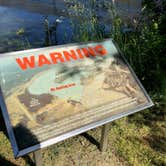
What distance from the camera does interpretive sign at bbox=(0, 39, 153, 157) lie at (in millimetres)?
1619

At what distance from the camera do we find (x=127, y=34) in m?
3.41

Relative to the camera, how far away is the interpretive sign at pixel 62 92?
1.62 meters

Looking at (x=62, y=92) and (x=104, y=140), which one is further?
(x=104, y=140)

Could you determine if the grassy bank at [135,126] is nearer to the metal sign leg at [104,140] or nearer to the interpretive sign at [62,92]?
the metal sign leg at [104,140]

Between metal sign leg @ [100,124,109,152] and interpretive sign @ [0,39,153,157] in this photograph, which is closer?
interpretive sign @ [0,39,153,157]

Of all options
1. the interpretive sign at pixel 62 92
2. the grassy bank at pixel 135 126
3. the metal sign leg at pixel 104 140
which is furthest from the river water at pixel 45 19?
the metal sign leg at pixel 104 140

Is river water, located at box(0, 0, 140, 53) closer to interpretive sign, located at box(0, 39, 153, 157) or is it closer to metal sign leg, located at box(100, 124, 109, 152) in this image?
interpretive sign, located at box(0, 39, 153, 157)

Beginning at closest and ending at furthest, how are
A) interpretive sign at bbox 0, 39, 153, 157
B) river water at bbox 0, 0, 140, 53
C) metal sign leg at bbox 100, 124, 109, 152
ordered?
interpretive sign at bbox 0, 39, 153, 157, metal sign leg at bbox 100, 124, 109, 152, river water at bbox 0, 0, 140, 53

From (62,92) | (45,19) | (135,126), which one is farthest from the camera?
(45,19)

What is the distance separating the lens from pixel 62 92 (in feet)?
6.08

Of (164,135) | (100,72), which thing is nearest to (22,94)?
(100,72)

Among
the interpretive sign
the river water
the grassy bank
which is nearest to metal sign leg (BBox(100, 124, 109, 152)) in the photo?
the grassy bank

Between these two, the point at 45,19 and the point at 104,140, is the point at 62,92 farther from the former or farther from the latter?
the point at 45,19

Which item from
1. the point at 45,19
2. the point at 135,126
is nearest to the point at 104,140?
the point at 135,126
